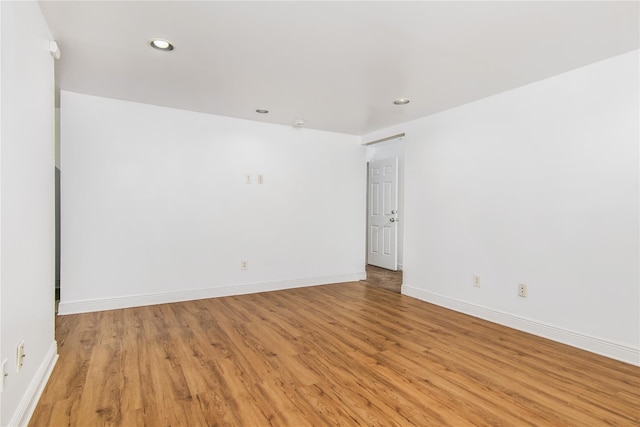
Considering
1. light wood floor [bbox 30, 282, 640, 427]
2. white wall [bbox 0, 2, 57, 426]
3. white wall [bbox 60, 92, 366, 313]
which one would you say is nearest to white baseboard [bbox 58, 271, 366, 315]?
white wall [bbox 60, 92, 366, 313]

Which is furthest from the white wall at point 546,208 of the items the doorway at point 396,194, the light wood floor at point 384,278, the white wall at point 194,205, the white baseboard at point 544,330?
the doorway at point 396,194

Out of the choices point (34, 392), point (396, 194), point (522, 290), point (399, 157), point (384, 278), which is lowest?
point (384, 278)

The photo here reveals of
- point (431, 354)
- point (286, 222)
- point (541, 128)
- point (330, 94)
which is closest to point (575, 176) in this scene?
point (541, 128)

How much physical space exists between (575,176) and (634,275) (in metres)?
0.81

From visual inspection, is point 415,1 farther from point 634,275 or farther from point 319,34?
point 634,275

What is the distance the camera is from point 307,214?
4.74 meters

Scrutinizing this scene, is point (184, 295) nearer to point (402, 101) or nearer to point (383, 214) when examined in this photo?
point (402, 101)

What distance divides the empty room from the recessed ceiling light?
18mm

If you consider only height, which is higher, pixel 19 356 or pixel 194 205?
pixel 194 205

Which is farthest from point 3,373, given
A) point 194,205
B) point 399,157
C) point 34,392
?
point 399,157

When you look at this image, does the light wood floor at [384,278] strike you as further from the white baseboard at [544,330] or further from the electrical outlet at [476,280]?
the electrical outlet at [476,280]

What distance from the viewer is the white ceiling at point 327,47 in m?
1.92

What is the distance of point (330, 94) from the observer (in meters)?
3.28

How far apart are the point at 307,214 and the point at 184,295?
1.86 metres
